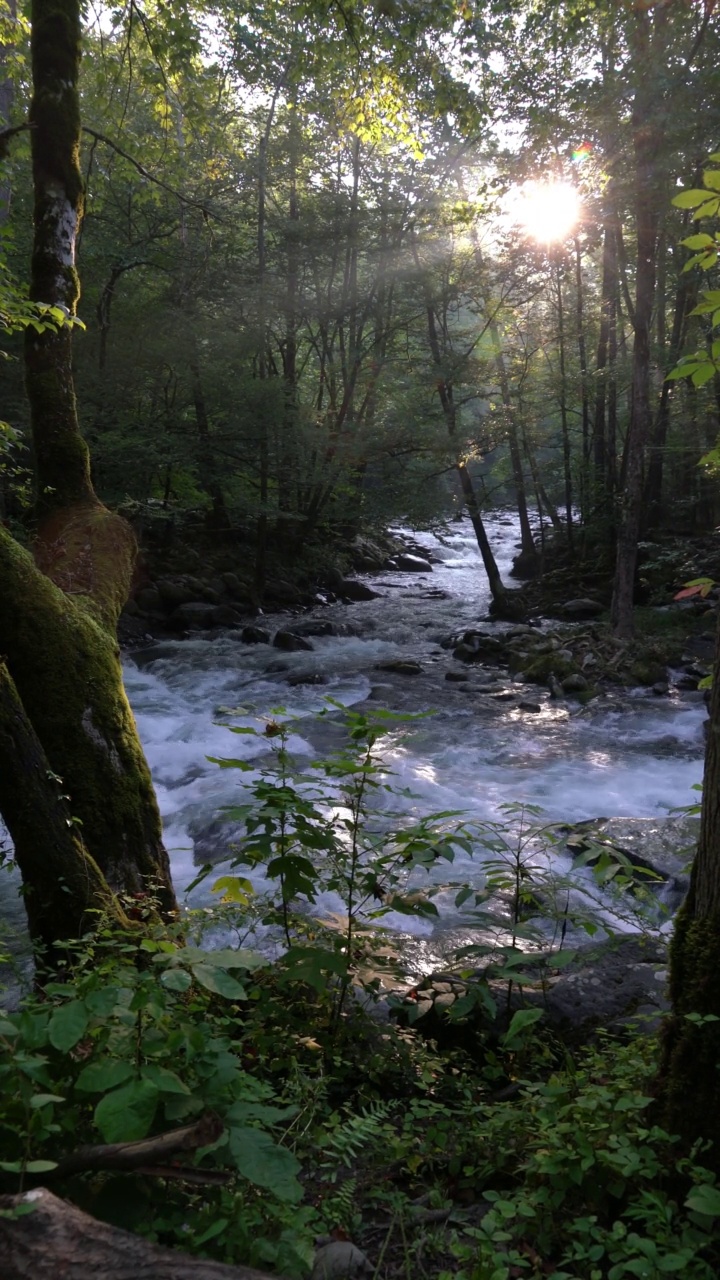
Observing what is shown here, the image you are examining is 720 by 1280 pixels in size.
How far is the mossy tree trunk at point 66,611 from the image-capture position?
3398mm

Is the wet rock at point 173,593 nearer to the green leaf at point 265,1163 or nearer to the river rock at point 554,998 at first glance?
the river rock at point 554,998

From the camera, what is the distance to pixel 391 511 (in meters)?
19.0

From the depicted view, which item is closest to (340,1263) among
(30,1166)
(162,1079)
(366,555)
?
(162,1079)

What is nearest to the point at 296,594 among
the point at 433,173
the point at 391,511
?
the point at 391,511

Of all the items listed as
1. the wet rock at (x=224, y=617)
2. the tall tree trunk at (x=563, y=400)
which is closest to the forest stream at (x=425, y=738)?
the wet rock at (x=224, y=617)

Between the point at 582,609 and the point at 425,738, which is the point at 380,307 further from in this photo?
the point at 425,738

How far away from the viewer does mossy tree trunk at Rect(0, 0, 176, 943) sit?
11.1 ft

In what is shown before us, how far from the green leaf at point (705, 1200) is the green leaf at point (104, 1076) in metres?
1.31

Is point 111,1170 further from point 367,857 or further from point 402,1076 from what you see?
point 367,857

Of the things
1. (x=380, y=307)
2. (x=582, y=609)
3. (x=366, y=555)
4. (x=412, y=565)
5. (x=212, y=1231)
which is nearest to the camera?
(x=212, y=1231)

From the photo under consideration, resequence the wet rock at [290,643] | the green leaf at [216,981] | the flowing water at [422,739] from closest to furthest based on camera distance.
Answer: the green leaf at [216,981], the flowing water at [422,739], the wet rock at [290,643]

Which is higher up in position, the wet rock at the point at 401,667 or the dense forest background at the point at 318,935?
the dense forest background at the point at 318,935

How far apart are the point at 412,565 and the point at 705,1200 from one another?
2553 centimetres

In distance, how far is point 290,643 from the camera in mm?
15125
